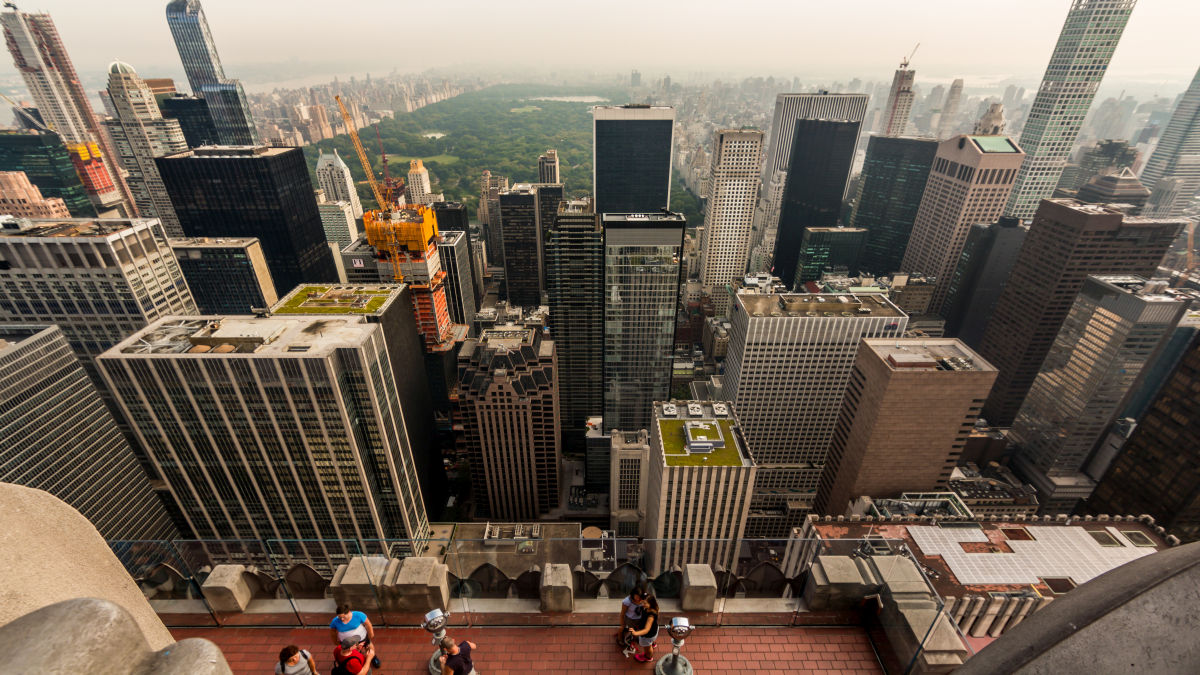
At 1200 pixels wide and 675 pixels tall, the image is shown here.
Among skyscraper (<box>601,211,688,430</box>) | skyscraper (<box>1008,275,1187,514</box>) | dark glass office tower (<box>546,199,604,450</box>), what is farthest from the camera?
dark glass office tower (<box>546,199,604,450</box>)

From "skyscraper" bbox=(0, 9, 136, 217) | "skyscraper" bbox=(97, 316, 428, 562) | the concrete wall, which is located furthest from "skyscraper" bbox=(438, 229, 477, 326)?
the concrete wall

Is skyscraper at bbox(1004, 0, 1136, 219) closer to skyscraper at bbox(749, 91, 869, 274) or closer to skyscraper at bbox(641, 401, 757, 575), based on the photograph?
skyscraper at bbox(749, 91, 869, 274)

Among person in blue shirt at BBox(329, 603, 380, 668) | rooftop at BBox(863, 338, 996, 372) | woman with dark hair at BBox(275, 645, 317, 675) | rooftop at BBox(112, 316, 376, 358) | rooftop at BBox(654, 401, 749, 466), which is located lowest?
rooftop at BBox(654, 401, 749, 466)

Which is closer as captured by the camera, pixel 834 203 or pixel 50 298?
pixel 50 298

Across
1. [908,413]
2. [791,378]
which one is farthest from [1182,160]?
[908,413]

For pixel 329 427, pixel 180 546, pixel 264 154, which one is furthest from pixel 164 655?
pixel 264 154

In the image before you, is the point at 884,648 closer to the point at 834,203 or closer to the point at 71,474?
the point at 71,474
